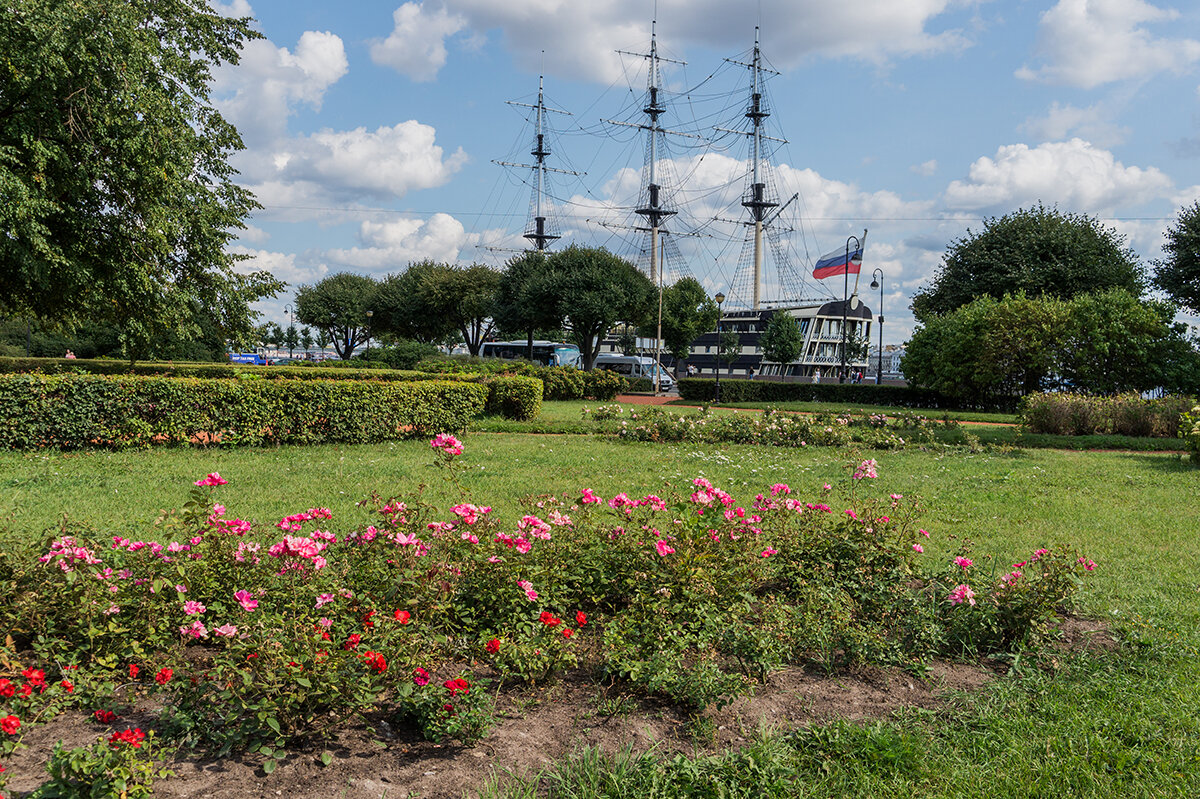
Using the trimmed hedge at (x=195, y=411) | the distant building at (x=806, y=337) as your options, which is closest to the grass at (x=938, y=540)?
the trimmed hedge at (x=195, y=411)

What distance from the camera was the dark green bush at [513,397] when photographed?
17.3m

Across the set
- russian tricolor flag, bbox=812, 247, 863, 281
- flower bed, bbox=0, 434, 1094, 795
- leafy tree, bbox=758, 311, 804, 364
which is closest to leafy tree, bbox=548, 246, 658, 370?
russian tricolor flag, bbox=812, 247, 863, 281

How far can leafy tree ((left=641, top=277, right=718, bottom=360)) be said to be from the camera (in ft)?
197

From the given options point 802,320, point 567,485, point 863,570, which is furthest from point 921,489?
point 802,320

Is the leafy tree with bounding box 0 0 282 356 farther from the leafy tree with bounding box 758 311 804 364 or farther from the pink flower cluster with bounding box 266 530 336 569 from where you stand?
the leafy tree with bounding box 758 311 804 364

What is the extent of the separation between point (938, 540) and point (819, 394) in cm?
2601

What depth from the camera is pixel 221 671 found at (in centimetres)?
273

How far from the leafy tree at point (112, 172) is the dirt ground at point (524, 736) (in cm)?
1304

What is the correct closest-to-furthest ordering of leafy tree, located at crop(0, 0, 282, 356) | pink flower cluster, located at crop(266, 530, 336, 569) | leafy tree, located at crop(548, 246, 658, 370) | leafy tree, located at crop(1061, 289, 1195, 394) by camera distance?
pink flower cluster, located at crop(266, 530, 336, 569), leafy tree, located at crop(0, 0, 282, 356), leafy tree, located at crop(1061, 289, 1195, 394), leafy tree, located at crop(548, 246, 658, 370)

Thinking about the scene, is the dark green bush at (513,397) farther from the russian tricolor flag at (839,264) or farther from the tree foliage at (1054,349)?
the russian tricolor flag at (839,264)

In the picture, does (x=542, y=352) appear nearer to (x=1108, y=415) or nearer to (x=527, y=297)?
(x=527, y=297)

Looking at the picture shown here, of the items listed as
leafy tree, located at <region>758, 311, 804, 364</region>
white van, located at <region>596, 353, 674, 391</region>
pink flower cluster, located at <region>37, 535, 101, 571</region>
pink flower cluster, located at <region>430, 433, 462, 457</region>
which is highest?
leafy tree, located at <region>758, 311, 804, 364</region>

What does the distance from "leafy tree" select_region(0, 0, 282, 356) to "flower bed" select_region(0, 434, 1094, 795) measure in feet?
38.7

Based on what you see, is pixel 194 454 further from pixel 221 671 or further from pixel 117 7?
pixel 117 7
